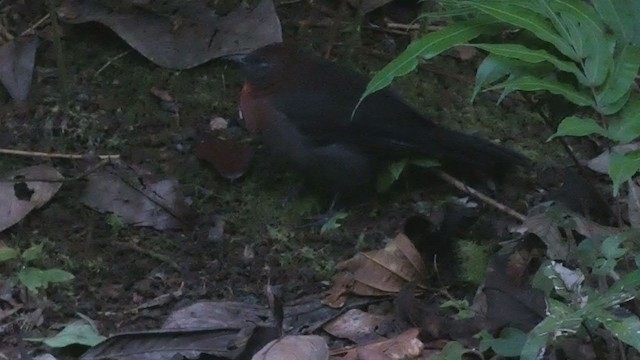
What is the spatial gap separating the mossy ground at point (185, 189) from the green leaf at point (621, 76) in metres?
1.35

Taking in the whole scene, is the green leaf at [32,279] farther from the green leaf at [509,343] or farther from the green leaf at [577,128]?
the green leaf at [577,128]

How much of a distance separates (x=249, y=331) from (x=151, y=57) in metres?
1.81

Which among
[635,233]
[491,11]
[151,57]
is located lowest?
[151,57]

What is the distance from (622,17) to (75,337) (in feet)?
5.72

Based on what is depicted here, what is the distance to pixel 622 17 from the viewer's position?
2857 millimetres

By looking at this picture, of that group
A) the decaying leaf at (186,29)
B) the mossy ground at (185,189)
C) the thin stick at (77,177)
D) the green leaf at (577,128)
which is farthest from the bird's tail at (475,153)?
the green leaf at (577,128)

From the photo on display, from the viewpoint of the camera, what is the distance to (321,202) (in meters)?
4.31

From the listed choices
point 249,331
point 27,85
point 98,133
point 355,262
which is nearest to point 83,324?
point 249,331

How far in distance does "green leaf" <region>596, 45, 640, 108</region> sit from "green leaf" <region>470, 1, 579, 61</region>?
0.34 ft

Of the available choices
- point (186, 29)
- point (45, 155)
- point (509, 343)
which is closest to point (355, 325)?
point (509, 343)

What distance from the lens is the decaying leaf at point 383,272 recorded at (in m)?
3.56

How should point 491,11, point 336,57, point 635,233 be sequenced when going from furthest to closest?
point 336,57 → point 635,233 → point 491,11

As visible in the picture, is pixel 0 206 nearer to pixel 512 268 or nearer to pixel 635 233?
pixel 512 268

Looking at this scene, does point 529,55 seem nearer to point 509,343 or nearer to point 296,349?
Answer: point 509,343
